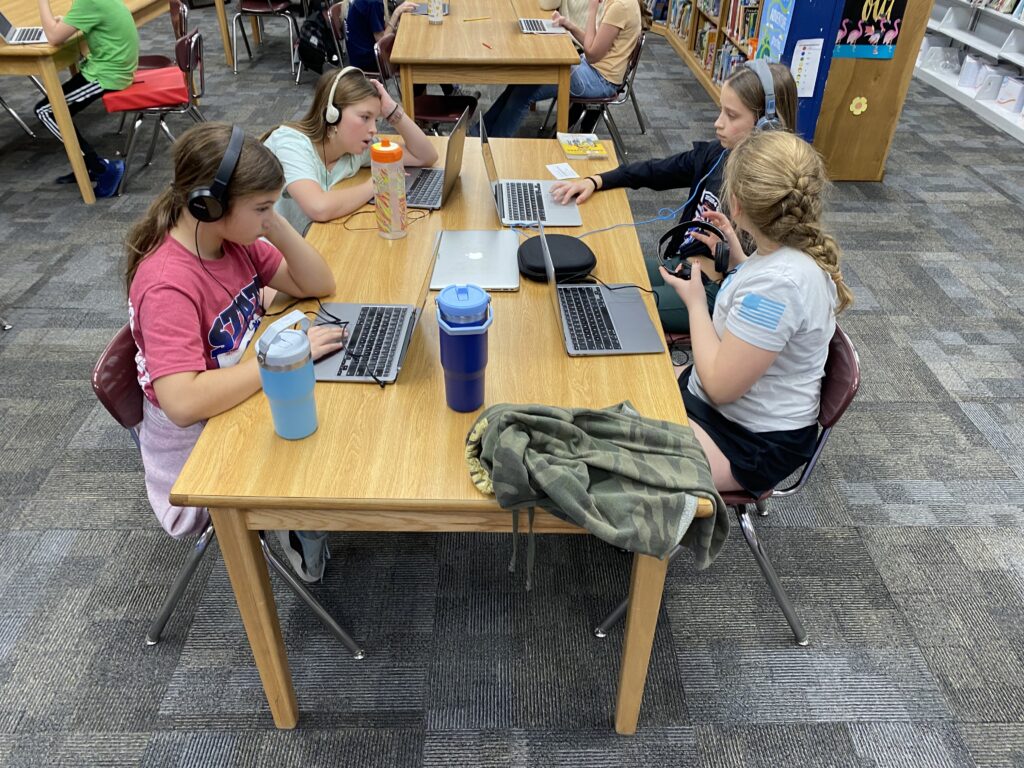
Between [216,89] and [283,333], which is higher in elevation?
[283,333]

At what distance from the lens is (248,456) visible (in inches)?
48.4

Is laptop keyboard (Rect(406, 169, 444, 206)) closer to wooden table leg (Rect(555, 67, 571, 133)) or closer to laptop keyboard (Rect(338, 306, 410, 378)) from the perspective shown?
laptop keyboard (Rect(338, 306, 410, 378))

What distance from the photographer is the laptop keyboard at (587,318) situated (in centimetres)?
152

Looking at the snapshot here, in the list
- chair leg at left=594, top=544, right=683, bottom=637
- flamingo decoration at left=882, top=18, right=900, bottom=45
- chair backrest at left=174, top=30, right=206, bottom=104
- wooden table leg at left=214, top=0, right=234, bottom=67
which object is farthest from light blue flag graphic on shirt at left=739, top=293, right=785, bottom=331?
wooden table leg at left=214, top=0, right=234, bottom=67

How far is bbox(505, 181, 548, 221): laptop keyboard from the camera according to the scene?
6.70ft

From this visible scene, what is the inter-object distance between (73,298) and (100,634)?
1781 millimetres

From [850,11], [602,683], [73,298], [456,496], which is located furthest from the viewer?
[850,11]

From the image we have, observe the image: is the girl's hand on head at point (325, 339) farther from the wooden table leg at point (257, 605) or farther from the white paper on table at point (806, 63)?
the white paper on table at point (806, 63)

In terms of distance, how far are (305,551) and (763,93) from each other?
1.74 metres

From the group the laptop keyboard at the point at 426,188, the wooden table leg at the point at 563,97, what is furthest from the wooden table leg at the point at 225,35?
the laptop keyboard at the point at 426,188

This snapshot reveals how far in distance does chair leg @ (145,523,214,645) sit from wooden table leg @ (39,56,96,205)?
9.24ft

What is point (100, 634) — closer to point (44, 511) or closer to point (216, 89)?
point (44, 511)

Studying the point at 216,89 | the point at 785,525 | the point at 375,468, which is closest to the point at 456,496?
the point at 375,468

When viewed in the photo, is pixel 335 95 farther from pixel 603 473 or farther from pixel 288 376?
pixel 603 473
